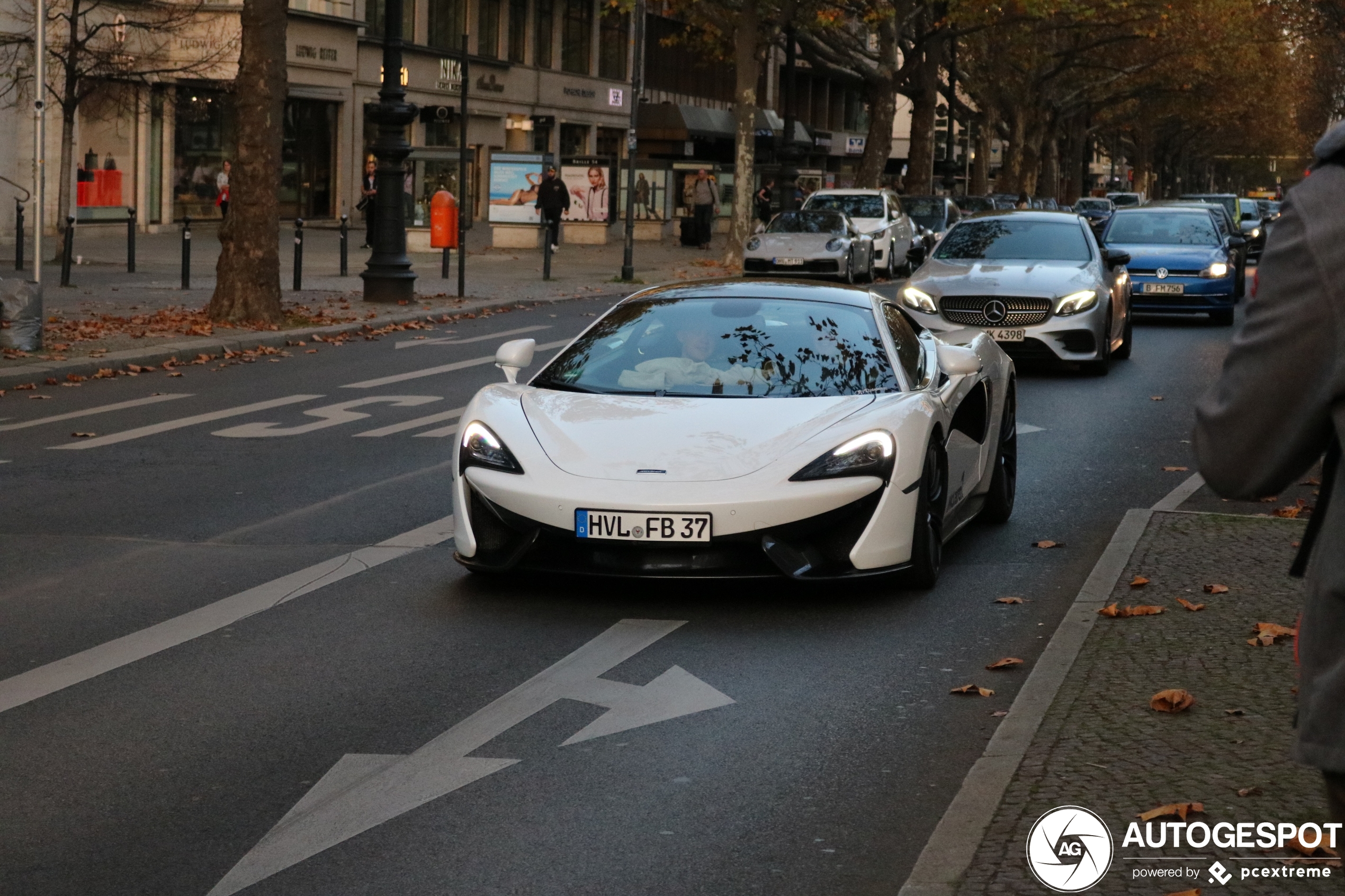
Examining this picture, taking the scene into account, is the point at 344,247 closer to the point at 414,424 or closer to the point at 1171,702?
the point at 414,424

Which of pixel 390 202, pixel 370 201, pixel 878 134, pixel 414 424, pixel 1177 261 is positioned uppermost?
pixel 878 134

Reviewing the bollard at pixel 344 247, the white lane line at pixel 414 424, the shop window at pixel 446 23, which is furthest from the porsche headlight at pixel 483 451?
the shop window at pixel 446 23

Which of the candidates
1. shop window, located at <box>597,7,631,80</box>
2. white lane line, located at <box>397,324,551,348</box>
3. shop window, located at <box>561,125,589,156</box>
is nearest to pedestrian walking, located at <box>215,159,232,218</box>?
white lane line, located at <box>397,324,551,348</box>

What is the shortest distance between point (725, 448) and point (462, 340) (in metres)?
13.8

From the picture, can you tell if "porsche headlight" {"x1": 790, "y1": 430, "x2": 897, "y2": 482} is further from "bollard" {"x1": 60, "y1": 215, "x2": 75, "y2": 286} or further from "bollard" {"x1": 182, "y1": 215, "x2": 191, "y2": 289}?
"bollard" {"x1": 60, "y1": 215, "x2": 75, "y2": 286}

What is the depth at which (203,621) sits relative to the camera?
720 centimetres

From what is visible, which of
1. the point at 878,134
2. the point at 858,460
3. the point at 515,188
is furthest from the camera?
the point at 878,134

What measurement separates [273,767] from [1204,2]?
5489 cm

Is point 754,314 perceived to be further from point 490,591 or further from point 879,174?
point 879,174

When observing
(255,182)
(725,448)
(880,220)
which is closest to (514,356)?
(725,448)

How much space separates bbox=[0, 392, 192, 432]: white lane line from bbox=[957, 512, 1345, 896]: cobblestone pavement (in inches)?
324

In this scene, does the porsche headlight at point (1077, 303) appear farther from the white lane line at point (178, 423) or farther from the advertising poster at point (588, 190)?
the advertising poster at point (588, 190)

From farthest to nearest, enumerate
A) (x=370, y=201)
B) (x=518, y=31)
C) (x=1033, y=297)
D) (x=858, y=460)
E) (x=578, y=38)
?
(x=578, y=38)
(x=518, y=31)
(x=370, y=201)
(x=1033, y=297)
(x=858, y=460)

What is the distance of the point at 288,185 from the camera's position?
4859 cm
